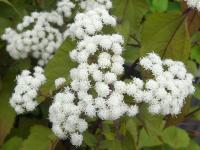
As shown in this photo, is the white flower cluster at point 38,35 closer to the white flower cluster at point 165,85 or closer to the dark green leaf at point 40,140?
the dark green leaf at point 40,140

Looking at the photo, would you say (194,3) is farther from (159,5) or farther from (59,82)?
(159,5)

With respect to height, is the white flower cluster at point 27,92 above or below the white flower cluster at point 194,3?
below

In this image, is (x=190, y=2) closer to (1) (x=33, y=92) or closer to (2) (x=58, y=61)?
(2) (x=58, y=61)

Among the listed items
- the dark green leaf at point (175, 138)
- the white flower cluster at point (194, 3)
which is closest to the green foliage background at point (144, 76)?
the dark green leaf at point (175, 138)

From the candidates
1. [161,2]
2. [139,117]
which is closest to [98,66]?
[139,117]

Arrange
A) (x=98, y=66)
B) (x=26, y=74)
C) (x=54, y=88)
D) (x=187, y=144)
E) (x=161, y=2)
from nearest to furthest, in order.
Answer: (x=98, y=66) < (x=54, y=88) < (x=26, y=74) < (x=187, y=144) < (x=161, y=2)

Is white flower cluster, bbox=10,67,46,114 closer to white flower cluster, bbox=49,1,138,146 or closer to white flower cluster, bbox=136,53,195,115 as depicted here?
white flower cluster, bbox=49,1,138,146

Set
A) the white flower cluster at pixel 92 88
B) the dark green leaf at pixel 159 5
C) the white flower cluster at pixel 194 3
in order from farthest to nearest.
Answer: the dark green leaf at pixel 159 5 < the white flower cluster at pixel 194 3 < the white flower cluster at pixel 92 88
